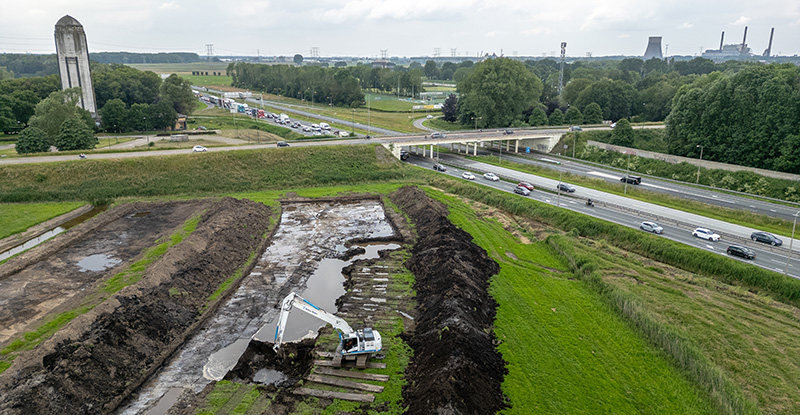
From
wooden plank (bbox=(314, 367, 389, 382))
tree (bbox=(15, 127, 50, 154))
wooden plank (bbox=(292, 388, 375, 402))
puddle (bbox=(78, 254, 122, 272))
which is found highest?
tree (bbox=(15, 127, 50, 154))

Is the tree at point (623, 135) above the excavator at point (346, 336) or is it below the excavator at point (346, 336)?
above

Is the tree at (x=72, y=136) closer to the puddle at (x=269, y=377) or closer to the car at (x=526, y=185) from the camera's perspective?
the puddle at (x=269, y=377)

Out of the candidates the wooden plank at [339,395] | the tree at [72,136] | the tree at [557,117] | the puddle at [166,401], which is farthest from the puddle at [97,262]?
the tree at [557,117]

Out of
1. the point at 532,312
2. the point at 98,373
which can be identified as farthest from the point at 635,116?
the point at 98,373

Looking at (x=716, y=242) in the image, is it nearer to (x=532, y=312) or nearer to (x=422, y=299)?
(x=532, y=312)

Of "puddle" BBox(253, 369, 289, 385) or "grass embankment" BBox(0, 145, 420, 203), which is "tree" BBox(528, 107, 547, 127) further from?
"puddle" BBox(253, 369, 289, 385)

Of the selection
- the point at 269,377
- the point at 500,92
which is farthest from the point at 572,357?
the point at 500,92

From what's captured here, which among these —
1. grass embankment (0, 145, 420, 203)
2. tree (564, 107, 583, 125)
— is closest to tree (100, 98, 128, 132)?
grass embankment (0, 145, 420, 203)
